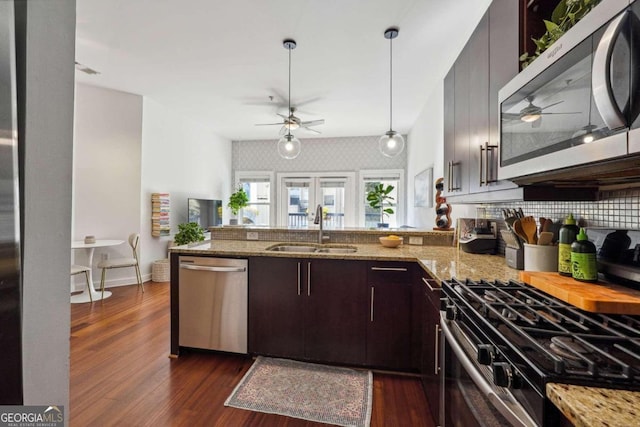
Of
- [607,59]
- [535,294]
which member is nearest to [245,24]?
[607,59]

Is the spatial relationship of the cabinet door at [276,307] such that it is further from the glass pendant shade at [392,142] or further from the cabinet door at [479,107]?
the glass pendant shade at [392,142]

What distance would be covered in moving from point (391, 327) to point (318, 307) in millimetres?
548

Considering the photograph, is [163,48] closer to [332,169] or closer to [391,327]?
[391,327]

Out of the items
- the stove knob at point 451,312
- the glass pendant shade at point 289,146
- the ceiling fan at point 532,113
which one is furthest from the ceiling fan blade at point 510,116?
the glass pendant shade at point 289,146

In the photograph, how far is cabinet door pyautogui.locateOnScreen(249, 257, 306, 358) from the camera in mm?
2182

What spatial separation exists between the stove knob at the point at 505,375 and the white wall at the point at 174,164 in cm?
495

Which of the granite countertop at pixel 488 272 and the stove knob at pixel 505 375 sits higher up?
the granite countertop at pixel 488 272

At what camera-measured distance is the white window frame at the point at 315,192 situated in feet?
22.2

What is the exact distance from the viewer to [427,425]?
162cm

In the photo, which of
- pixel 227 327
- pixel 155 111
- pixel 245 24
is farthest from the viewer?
pixel 155 111

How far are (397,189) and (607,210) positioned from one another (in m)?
5.43

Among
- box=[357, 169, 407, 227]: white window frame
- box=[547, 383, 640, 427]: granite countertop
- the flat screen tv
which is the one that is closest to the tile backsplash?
box=[547, 383, 640, 427]: granite countertop

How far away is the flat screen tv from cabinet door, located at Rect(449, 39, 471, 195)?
15.8ft

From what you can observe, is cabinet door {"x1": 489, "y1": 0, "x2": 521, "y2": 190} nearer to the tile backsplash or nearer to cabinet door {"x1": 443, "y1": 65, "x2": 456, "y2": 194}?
the tile backsplash
